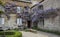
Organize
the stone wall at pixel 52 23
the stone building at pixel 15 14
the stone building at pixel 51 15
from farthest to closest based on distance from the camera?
the stone building at pixel 15 14 < the stone building at pixel 51 15 < the stone wall at pixel 52 23

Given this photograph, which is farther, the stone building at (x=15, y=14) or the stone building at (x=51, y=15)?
the stone building at (x=15, y=14)

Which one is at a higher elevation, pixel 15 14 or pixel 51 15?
pixel 15 14

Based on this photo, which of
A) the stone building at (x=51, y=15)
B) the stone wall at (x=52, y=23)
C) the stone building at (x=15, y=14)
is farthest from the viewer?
the stone building at (x=15, y=14)

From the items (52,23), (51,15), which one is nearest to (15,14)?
(51,15)

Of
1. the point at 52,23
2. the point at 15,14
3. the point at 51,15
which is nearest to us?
the point at 52,23

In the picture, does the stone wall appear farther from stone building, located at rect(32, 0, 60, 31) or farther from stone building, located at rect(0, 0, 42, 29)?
stone building, located at rect(0, 0, 42, 29)

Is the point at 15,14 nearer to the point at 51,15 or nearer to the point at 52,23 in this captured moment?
the point at 51,15

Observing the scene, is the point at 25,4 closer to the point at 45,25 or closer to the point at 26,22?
the point at 26,22

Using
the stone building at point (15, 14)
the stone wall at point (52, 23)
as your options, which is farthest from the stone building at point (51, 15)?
the stone building at point (15, 14)

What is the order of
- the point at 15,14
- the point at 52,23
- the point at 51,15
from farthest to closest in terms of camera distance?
the point at 15,14 < the point at 51,15 < the point at 52,23

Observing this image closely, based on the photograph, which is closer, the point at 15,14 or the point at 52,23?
the point at 52,23

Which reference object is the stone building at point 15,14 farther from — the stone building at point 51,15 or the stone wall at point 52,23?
the stone wall at point 52,23

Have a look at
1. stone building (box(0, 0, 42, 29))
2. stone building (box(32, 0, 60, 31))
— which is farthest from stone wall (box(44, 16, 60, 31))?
stone building (box(0, 0, 42, 29))

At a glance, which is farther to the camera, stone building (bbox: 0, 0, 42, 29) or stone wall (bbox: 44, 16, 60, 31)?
stone building (bbox: 0, 0, 42, 29)
